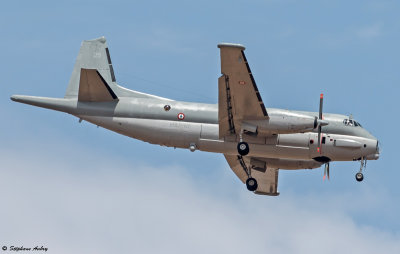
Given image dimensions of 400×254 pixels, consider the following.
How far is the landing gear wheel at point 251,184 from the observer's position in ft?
177

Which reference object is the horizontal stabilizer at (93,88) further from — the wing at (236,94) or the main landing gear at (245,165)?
the main landing gear at (245,165)

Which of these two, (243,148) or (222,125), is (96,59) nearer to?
(222,125)

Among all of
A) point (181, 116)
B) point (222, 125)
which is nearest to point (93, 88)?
point (181, 116)

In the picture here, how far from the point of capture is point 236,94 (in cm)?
4906

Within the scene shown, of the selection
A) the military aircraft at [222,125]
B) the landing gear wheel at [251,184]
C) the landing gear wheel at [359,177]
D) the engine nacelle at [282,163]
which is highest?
the military aircraft at [222,125]

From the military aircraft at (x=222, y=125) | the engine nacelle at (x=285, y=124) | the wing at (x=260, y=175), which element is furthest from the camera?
the wing at (x=260, y=175)

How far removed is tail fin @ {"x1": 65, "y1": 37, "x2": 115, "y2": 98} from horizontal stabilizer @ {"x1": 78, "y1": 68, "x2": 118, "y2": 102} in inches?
148

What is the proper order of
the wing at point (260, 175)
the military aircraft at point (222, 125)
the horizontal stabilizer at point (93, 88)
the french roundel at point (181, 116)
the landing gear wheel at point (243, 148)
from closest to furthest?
1. the military aircraft at point (222, 125)
2. the landing gear wheel at point (243, 148)
3. the horizontal stabilizer at point (93, 88)
4. the french roundel at point (181, 116)
5. the wing at point (260, 175)

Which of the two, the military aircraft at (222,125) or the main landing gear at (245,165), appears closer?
the military aircraft at (222,125)

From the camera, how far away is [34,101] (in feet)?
175

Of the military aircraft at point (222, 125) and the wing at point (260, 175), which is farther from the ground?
the military aircraft at point (222, 125)

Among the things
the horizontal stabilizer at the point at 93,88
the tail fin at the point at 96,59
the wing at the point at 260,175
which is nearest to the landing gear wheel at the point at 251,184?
the wing at the point at 260,175

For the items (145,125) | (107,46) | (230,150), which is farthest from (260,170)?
(107,46)

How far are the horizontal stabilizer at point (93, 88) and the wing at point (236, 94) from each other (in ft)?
23.6
